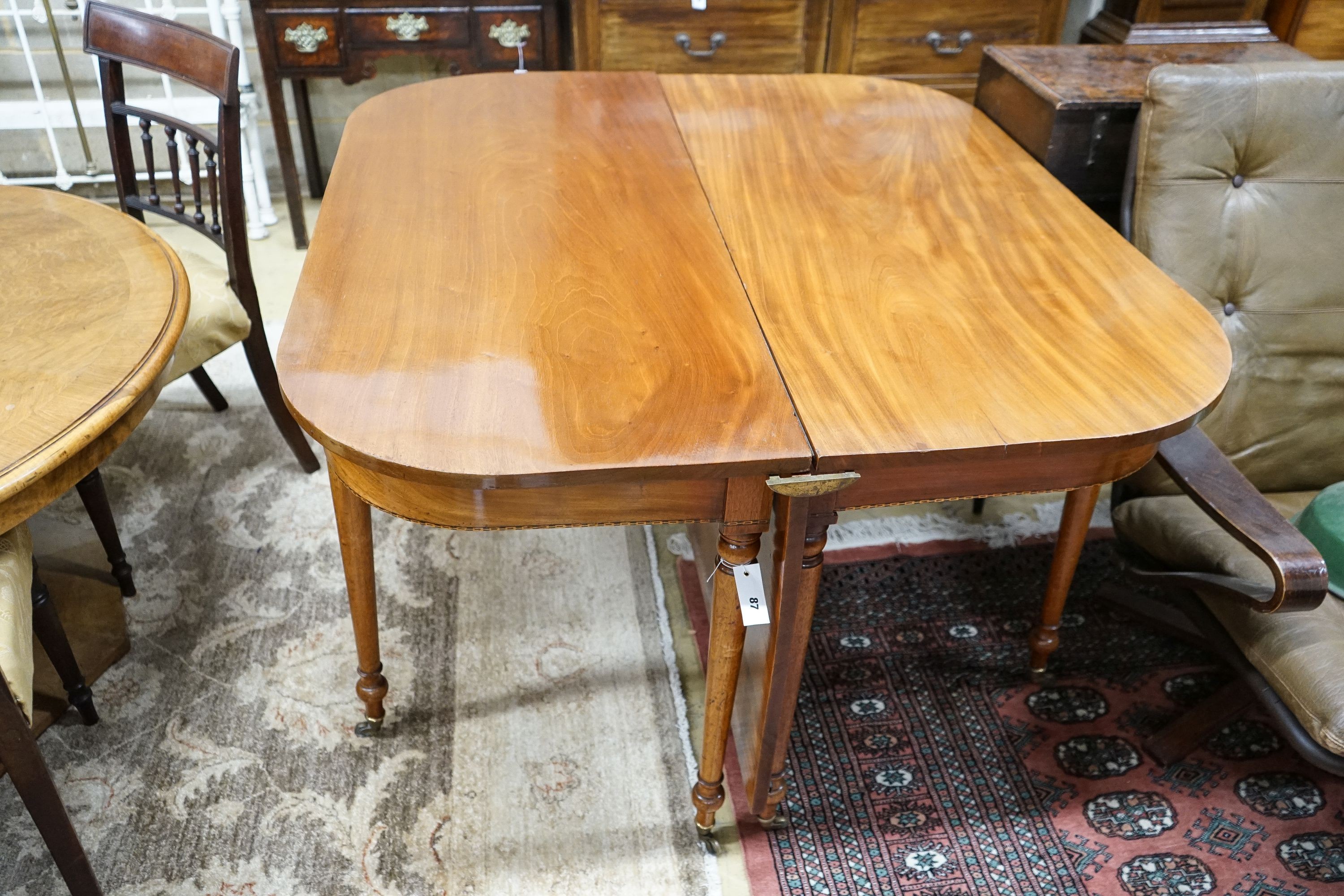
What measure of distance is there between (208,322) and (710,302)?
1.01m

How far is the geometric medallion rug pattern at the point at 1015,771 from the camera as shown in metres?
1.47

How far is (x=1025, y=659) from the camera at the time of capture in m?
1.81

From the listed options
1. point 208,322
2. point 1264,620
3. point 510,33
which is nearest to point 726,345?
point 1264,620

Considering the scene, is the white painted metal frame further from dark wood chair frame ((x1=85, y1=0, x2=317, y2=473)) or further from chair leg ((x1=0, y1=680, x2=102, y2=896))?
chair leg ((x1=0, y1=680, x2=102, y2=896))

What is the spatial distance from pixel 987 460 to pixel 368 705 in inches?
40.5

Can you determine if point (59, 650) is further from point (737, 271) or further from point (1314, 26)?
point (1314, 26)

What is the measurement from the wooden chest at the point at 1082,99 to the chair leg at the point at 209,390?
174cm

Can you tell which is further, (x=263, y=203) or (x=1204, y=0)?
(x=263, y=203)

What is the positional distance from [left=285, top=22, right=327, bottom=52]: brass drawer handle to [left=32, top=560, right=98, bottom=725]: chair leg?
5.57ft

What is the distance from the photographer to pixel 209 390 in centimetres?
228

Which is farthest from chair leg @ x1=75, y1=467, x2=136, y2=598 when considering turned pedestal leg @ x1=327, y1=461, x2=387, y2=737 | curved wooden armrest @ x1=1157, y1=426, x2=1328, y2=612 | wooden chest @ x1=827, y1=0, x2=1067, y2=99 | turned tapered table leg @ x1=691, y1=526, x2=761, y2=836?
wooden chest @ x1=827, y1=0, x2=1067, y2=99

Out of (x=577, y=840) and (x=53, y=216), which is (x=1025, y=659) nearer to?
(x=577, y=840)

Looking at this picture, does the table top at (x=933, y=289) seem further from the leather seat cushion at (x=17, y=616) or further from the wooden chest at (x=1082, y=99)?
the leather seat cushion at (x=17, y=616)

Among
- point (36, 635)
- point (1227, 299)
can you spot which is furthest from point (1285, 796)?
point (36, 635)
